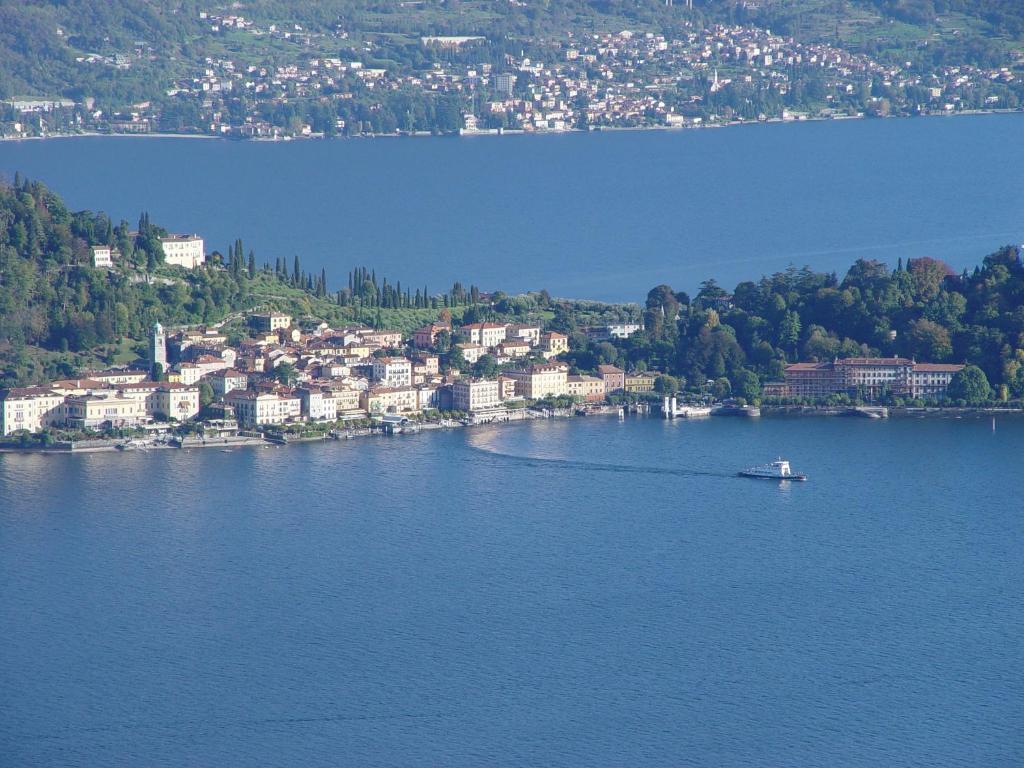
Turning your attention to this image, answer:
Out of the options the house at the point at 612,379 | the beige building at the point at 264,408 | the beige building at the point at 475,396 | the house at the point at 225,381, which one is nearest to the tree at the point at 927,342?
the house at the point at 612,379

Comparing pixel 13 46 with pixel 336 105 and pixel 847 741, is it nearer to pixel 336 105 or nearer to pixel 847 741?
pixel 336 105

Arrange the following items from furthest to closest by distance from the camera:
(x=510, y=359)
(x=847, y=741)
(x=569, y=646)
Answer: (x=510, y=359), (x=569, y=646), (x=847, y=741)

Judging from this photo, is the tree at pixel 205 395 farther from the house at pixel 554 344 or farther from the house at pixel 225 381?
the house at pixel 554 344

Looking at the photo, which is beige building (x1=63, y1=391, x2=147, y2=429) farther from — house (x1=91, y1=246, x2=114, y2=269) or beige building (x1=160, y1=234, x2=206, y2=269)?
beige building (x1=160, y1=234, x2=206, y2=269)

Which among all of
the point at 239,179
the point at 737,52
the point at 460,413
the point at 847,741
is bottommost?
the point at 847,741

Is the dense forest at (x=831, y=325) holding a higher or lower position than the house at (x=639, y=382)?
higher

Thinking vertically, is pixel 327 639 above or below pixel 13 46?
below

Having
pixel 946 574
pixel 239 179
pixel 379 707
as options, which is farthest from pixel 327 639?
pixel 239 179
